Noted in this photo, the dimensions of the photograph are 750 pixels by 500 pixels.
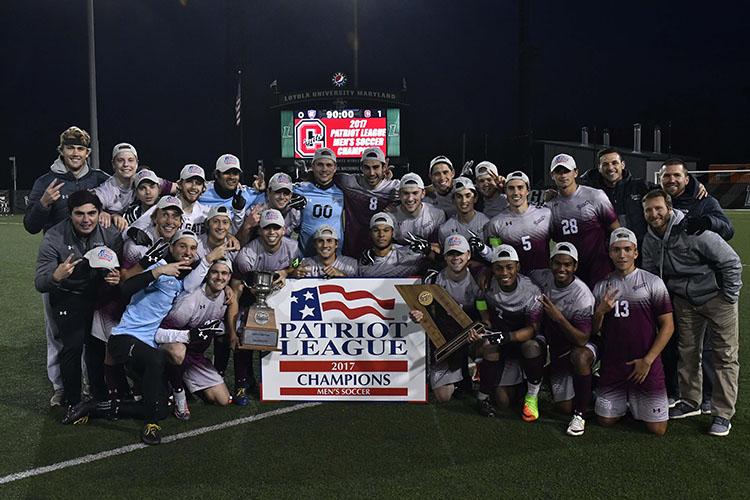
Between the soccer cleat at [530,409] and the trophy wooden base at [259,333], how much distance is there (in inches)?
82.0

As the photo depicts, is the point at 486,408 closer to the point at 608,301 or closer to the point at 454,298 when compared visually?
the point at 454,298

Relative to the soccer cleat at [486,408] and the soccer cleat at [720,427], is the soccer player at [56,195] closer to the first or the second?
the soccer cleat at [486,408]

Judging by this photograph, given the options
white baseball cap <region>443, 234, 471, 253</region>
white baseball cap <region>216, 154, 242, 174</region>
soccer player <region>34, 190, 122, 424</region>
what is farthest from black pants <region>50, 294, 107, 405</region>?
white baseball cap <region>443, 234, 471, 253</region>

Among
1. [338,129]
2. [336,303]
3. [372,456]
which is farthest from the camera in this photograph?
[338,129]

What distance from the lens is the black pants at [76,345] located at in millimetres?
5523

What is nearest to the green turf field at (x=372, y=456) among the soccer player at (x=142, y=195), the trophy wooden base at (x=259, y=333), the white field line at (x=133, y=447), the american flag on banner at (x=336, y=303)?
the white field line at (x=133, y=447)

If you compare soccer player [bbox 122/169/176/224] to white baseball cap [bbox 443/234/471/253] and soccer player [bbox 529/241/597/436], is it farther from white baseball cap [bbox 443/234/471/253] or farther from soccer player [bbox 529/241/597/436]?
soccer player [bbox 529/241/597/436]

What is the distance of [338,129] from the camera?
1216 inches

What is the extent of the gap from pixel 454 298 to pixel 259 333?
1699mm

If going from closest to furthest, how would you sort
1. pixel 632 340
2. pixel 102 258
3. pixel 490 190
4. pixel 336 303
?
pixel 102 258 < pixel 632 340 < pixel 336 303 < pixel 490 190

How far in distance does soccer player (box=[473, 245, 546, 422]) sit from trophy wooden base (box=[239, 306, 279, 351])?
1745 mm

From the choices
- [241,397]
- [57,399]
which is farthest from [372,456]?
[57,399]

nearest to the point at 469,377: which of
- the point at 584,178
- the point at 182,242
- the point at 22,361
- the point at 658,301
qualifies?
the point at 658,301

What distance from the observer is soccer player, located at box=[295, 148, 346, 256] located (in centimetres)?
724
